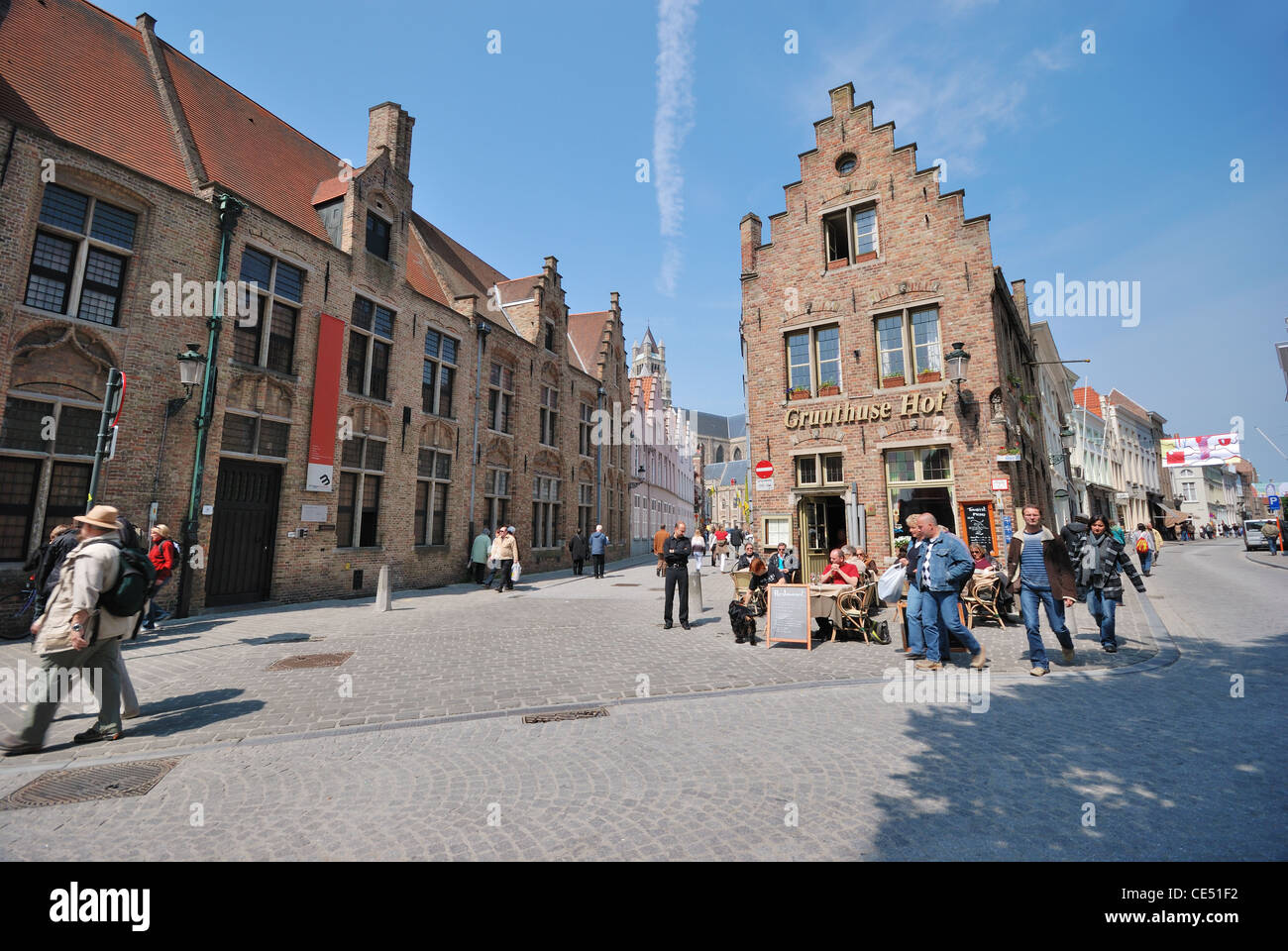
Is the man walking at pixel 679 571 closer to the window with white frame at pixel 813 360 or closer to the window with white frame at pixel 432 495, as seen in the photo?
the window with white frame at pixel 813 360

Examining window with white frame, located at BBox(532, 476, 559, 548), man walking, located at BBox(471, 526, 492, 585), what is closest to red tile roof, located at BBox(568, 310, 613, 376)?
window with white frame, located at BBox(532, 476, 559, 548)

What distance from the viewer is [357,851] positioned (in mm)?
2775

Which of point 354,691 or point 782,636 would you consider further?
point 782,636

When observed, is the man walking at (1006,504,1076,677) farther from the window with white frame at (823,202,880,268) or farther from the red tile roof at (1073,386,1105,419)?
the red tile roof at (1073,386,1105,419)

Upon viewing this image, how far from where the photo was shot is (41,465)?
31.6 ft

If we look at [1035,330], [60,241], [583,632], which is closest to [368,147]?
[60,241]

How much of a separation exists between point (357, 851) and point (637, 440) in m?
36.4

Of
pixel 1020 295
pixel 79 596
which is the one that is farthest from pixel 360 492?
pixel 1020 295

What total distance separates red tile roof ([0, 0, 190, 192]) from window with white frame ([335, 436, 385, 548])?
668 centimetres

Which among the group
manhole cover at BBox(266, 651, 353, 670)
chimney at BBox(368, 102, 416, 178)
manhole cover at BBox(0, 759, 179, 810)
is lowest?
manhole cover at BBox(0, 759, 179, 810)

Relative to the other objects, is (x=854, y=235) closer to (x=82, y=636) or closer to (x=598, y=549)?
A: (x=598, y=549)

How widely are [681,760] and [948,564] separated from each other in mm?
4476

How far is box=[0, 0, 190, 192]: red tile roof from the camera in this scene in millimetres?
10273
